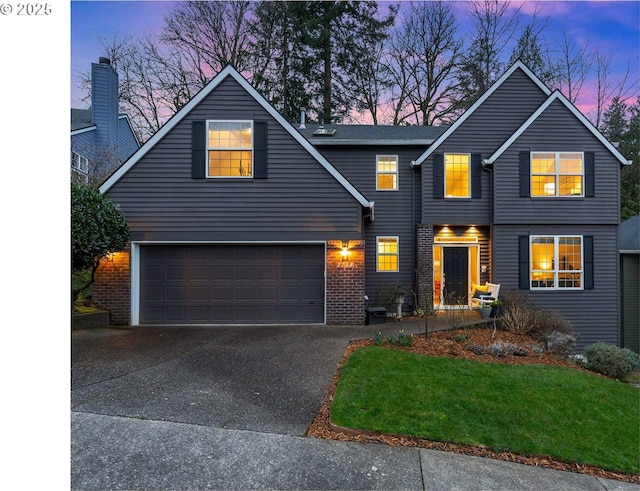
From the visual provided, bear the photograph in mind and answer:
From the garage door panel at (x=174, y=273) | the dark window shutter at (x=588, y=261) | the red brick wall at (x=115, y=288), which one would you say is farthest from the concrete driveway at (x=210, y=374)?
the dark window shutter at (x=588, y=261)

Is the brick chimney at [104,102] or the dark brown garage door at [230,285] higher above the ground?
the brick chimney at [104,102]

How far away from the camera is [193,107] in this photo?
884cm

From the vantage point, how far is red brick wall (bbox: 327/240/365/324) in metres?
8.93

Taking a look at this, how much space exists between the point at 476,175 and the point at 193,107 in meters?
8.83

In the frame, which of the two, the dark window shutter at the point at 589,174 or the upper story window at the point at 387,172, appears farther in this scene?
the upper story window at the point at 387,172

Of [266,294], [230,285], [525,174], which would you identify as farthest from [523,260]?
[230,285]

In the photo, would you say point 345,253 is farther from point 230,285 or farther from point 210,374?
point 210,374

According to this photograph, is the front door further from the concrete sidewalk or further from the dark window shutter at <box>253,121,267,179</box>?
the concrete sidewalk

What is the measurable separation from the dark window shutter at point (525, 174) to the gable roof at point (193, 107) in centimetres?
541

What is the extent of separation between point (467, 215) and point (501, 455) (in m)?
9.01

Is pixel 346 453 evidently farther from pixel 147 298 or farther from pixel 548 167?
pixel 548 167

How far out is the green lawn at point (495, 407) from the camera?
3572 mm

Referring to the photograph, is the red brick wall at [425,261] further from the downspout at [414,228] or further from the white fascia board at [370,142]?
the white fascia board at [370,142]

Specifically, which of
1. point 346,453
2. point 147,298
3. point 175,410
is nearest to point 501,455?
point 346,453
